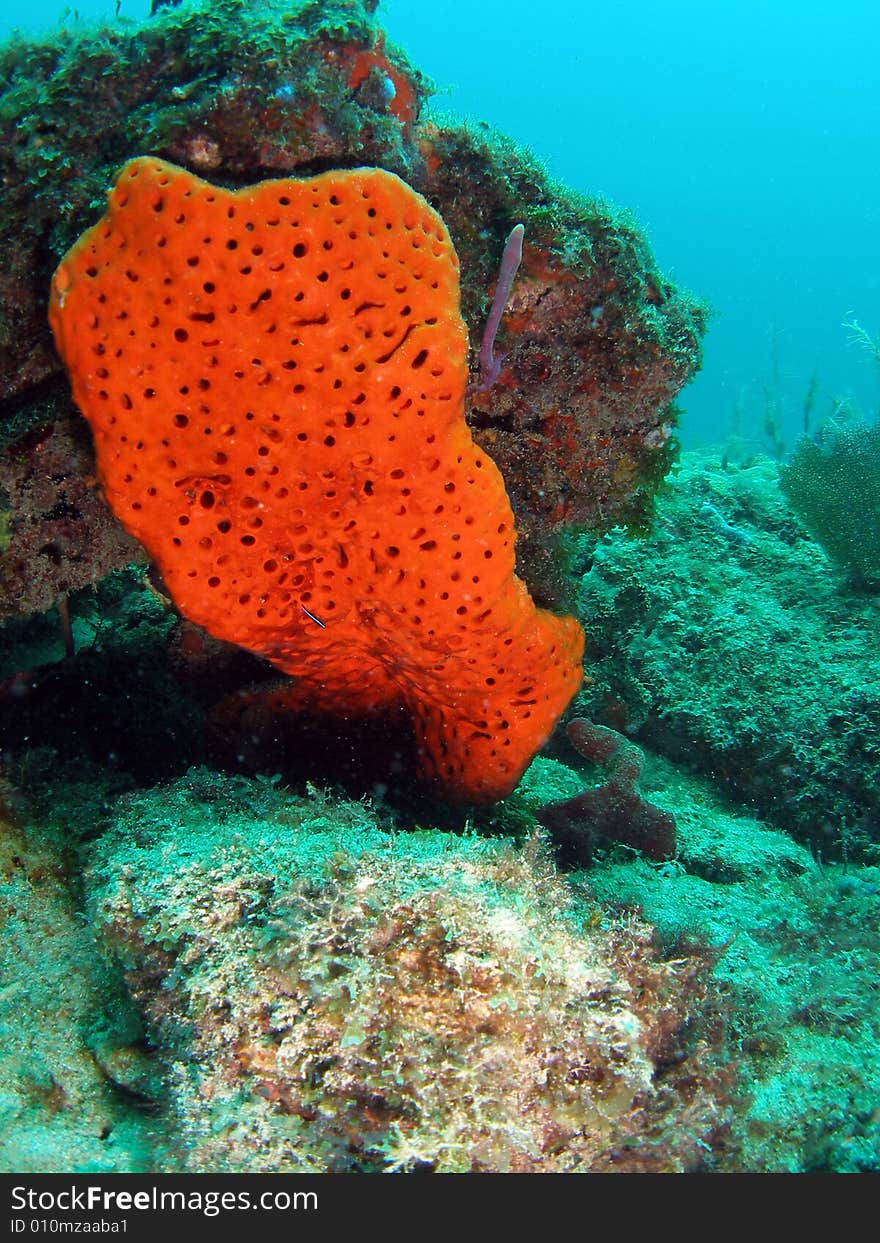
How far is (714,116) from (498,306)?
5894 inches

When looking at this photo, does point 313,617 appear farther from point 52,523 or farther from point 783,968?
point 783,968

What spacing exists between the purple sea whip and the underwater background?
0.06 metres

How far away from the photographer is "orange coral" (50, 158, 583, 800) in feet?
7.59

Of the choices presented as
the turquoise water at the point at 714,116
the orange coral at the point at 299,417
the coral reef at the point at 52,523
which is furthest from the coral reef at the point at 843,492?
the turquoise water at the point at 714,116

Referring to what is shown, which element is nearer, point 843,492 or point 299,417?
point 299,417

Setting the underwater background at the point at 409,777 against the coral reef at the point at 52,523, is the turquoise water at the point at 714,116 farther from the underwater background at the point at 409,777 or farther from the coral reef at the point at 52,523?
the coral reef at the point at 52,523

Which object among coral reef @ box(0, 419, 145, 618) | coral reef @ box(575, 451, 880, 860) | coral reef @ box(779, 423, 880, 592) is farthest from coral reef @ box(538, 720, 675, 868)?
coral reef @ box(779, 423, 880, 592)

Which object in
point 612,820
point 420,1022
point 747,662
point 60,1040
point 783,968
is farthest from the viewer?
point 747,662

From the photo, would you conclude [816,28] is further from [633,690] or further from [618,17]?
[633,690]

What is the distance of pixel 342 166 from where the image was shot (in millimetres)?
2467

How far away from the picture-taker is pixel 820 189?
9900 cm

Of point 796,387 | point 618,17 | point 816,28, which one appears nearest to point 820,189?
point 816,28

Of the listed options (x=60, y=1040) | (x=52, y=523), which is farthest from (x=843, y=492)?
(x=60, y=1040)
